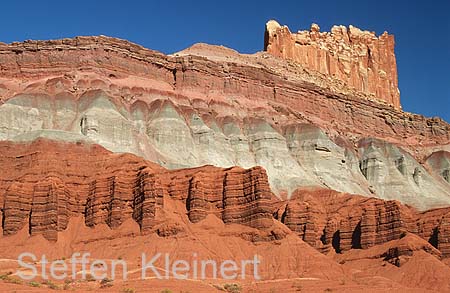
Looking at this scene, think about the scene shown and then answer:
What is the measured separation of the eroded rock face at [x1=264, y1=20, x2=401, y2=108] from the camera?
458ft

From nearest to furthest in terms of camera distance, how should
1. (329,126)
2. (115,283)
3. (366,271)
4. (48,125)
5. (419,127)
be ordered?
(115,283), (366,271), (48,125), (329,126), (419,127)

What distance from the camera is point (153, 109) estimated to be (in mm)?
93188

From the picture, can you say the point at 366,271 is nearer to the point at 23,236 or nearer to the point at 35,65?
the point at 23,236

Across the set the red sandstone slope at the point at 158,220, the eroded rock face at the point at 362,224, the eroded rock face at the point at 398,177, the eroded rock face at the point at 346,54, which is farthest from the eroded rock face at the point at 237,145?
the eroded rock face at the point at 346,54

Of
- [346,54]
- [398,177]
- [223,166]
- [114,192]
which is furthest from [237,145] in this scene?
[346,54]

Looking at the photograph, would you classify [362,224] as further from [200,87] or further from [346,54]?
[346,54]

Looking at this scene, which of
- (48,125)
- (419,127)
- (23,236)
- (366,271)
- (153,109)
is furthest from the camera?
(419,127)

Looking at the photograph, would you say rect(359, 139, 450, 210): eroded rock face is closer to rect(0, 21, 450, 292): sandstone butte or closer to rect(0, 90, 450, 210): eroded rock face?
rect(0, 90, 450, 210): eroded rock face

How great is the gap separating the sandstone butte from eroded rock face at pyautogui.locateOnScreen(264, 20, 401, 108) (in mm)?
431

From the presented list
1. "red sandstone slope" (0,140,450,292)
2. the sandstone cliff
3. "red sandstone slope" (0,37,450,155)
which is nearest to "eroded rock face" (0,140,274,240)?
"red sandstone slope" (0,140,450,292)

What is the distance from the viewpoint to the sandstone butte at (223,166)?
2313 inches

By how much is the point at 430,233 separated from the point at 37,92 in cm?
4095

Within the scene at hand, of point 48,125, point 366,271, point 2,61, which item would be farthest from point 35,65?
point 366,271

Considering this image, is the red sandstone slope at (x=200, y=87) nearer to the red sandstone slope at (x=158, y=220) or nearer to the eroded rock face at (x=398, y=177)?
the eroded rock face at (x=398, y=177)
